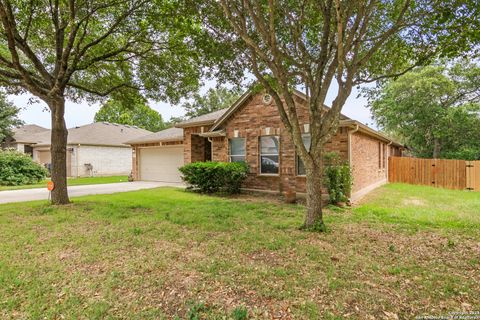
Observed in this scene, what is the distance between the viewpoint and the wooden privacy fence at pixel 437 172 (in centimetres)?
1292

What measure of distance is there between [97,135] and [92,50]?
1517 centimetres

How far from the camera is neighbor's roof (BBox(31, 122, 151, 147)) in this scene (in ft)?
67.5

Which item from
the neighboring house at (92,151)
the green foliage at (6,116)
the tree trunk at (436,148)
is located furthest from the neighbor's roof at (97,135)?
the tree trunk at (436,148)

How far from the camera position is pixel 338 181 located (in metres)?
8.38

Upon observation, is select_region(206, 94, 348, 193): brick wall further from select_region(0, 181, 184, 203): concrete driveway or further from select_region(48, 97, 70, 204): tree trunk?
select_region(48, 97, 70, 204): tree trunk

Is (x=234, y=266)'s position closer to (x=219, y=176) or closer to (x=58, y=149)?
(x=219, y=176)

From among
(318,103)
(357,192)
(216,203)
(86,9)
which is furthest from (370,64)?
(86,9)

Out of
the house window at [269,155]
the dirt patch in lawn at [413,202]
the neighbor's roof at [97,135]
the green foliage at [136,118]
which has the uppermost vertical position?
the green foliage at [136,118]

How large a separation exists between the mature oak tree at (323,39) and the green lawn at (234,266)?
59.1 inches

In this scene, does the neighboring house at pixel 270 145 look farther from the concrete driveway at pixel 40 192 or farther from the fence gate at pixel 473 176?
the concrete driveway at pixel 40 192

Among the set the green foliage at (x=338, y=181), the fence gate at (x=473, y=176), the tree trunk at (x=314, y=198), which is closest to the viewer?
the tree trunk at (x=314, y=198)

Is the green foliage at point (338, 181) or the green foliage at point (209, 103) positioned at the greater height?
the green foliage at point (209, 103)

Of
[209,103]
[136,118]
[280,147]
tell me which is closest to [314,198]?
[280,147]

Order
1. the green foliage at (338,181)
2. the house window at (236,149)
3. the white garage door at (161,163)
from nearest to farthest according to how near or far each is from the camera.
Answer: the green foliage at (338,181), the house window at (236,149), the white garage door at (161,163)
